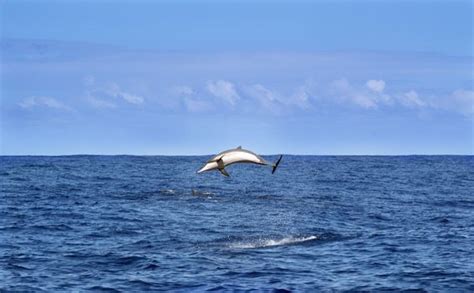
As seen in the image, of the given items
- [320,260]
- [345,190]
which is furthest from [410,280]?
[345,190]

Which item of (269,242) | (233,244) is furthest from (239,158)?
(269,242)

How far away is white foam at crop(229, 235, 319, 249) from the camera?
3850 centimetres

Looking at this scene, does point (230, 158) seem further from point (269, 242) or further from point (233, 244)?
point (269, 242)

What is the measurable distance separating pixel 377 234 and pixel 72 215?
21.2 metres

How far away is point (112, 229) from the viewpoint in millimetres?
45188

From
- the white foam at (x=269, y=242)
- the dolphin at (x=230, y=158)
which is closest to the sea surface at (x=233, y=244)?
the white foam at (x=269, y=242)

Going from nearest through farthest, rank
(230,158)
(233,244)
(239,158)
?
(239,158) < (230,158) < (233,244)

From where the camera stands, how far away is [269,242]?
39938 mm

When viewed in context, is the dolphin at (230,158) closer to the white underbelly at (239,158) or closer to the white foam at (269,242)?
the white underbelly at (239,158)

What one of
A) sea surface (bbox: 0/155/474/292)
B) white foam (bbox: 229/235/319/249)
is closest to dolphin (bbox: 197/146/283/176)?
sea surface (bbox: 0/155/474/292)

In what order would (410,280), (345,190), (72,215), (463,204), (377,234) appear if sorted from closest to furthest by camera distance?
(410,280)
(377,234)
(72,215)
(463,204)
(345,190)

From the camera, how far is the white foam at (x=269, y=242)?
38.5 meters

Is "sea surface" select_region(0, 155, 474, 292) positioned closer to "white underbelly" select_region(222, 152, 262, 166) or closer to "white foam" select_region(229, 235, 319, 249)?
"white foam" select_region(229, 235, 319, 249)

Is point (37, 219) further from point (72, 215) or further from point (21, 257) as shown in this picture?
point (21, 257)
